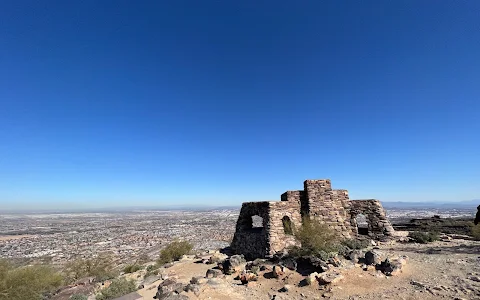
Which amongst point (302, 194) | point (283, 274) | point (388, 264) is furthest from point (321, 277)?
point (302, 194)

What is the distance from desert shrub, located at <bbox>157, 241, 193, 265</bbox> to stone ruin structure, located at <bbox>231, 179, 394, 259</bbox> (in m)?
4.78

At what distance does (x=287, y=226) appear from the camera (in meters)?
15.0

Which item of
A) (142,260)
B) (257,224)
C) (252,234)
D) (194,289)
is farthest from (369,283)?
(257,224)

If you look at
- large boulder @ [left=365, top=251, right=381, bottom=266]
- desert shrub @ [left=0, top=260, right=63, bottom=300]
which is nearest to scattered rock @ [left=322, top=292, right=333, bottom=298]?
large boulder @ [left=365, top=251, right=381, bottom=266]

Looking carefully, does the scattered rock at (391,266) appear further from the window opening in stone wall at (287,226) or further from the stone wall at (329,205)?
the window opening in stone wall at (287,226)

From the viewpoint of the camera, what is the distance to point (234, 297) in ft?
27.7

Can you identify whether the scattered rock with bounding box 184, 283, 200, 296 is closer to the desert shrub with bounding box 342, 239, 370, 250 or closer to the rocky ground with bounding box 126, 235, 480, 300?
the rocky ground with bounding box 126, 235, 480, 300

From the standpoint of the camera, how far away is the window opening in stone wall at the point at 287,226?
590 inches

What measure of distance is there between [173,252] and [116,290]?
836 centimetres

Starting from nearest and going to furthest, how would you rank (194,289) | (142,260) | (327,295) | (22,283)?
1. (327,295)
2. (194,289)
3. (22,283)
4. (142,260)

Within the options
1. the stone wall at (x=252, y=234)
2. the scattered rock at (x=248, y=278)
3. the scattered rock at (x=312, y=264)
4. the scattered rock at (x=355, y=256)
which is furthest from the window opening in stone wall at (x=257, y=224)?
the scattered rock at (x=355, y=256)

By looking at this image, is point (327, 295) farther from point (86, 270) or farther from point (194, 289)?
point (86, 270)

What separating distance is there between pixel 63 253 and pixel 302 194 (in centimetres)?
3463

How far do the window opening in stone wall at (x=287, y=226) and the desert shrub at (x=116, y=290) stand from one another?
29.1ft
